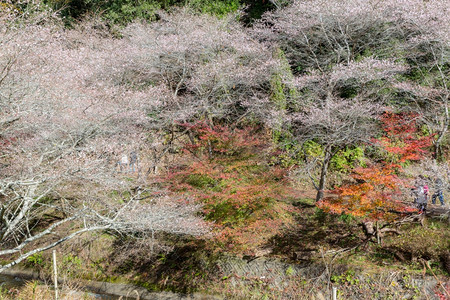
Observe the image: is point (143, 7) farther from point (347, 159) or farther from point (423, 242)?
point (423, 242)

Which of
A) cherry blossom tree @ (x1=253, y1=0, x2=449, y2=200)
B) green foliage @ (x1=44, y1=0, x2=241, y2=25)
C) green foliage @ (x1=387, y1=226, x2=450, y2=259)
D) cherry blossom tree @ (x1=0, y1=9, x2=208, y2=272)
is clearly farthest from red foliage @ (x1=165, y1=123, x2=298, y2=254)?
green foliage @ (x1=44, y1=0, x2=241, y2=25)

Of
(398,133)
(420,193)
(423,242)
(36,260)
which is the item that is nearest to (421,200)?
(420,193)

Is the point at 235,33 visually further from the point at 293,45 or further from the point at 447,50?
the point at 447,50

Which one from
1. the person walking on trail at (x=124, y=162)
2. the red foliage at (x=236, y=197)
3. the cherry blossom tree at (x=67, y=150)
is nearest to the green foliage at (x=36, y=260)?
the cherry blossom tree at (x=67, y=150)

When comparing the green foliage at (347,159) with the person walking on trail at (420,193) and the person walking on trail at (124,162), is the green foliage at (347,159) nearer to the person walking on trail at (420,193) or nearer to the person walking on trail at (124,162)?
the person walking on trail at (420,193)

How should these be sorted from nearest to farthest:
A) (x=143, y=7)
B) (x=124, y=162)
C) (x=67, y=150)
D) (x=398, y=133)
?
(x=67, y=150), (x=124, y=162), (x=398, y=133), (x=143, y=7)

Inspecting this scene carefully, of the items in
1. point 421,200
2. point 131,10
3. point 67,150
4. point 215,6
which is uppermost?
point 131,10

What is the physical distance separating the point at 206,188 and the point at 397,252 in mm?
5324

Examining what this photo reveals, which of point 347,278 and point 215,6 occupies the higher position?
point 215,6

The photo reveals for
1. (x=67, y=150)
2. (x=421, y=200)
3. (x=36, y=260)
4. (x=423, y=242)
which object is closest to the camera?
(x=67, y=150)

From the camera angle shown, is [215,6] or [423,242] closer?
[423,242]

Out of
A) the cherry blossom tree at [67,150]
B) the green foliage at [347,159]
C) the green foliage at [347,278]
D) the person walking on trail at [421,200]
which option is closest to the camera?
the cherry blossom tree at [67,150]

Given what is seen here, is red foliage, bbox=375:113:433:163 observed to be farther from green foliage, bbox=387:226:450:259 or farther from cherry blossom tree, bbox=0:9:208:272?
cherry blossom tree, bbox=0:9:208:272

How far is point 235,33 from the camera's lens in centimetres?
1474
